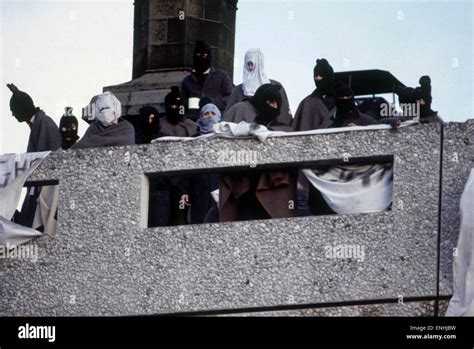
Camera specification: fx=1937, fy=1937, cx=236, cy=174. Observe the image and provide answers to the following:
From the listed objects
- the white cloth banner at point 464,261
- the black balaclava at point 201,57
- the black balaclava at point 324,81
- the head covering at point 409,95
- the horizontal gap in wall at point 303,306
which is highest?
the black balaclava at point 201,57

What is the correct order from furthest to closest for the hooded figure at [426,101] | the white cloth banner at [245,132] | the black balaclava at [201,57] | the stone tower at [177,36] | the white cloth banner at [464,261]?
the stone tower at [177,36]
the black balaclava at [201,57]
the hooded figure at [426,101]
the white cloth banner at [245,132]
the white cloth banner at [464,261]

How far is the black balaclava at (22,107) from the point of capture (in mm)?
19109

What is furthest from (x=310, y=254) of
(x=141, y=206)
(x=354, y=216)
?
(x=141, y=206)

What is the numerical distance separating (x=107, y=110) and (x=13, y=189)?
45.6 inches

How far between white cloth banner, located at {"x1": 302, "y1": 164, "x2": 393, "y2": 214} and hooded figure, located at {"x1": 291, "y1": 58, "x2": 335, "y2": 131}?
3.46 feet

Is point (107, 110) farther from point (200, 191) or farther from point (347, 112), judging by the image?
point (347, 112)

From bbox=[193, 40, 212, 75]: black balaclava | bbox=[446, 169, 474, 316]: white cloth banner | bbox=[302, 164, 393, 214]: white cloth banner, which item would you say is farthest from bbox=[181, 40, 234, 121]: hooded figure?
bbox=[446, 169, 474, 316]: white cloth banner

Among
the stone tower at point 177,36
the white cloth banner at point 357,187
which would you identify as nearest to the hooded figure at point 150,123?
the stone tower at point 177,36

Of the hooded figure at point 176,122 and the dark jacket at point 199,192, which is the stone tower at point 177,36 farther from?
the dark jacket at point 199,192

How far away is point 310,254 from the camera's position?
55.0ft

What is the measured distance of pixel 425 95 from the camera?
1784 centimetres

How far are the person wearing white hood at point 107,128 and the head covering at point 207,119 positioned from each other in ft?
2.15

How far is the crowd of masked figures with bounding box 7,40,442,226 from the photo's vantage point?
56.2ft

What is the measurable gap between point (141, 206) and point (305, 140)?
1660mm
